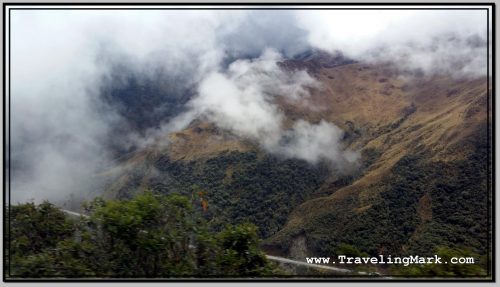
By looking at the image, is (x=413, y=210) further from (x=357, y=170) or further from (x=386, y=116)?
(x=386, y=116)

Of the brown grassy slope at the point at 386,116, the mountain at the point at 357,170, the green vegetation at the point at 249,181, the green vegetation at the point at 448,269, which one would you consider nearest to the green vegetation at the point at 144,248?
the green vegetation at the point at 448,269

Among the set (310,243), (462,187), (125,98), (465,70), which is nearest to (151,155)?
(125,98)

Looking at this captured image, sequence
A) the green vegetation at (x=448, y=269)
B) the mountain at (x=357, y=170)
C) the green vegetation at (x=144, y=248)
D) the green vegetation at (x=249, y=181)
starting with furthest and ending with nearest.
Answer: the green vegetation at (x=249, y=181), the mountain at (x=357, y=170), the green vegetation at (x=144, y=248), the green vegetation at (x=448, y=269)

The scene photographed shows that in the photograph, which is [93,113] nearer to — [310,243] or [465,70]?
[310,243]

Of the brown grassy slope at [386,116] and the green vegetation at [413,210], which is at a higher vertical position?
the brown grassy slope at [386,116]

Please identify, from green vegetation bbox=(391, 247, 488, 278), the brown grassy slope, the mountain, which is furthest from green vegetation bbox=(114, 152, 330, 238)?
green vegetation bbox=(391, 247, 488, 278)

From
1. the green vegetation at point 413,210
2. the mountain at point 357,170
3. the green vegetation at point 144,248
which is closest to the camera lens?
the green vegetation at point 144,248

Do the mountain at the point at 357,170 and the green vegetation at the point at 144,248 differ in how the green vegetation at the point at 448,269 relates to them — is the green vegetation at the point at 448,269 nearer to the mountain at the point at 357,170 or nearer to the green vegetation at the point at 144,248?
the green vegetation at the point at 144,248
